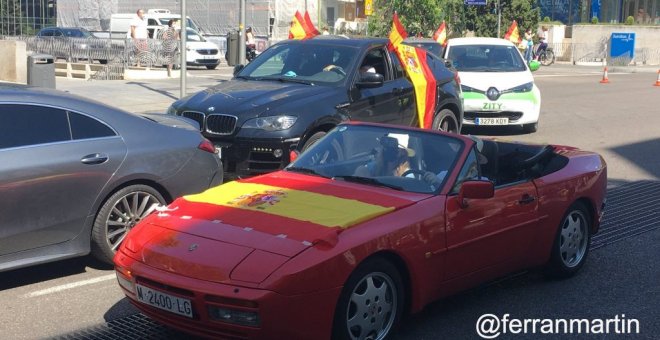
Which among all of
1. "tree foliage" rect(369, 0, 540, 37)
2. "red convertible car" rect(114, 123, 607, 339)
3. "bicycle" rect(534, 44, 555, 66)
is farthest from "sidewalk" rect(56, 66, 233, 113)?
"bicycle" rect(534, 44, 555, 66)

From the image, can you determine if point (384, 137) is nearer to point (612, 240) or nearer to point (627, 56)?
point (612, 240)

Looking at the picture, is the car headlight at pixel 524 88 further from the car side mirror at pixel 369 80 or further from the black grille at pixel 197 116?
the black grille at pixel 197 116

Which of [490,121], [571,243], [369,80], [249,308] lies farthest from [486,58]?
[249,308]

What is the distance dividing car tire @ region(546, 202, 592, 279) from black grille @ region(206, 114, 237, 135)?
4.07 meters

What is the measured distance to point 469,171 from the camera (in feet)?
19.2

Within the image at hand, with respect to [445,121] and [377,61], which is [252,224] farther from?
[445,121]

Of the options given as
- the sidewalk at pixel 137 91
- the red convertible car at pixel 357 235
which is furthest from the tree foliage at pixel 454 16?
the red convertible car at pixel 357 235

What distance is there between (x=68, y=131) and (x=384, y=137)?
2374 mm

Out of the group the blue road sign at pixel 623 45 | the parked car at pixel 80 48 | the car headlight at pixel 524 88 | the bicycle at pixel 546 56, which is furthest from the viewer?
the blue road sign at pixel 623 45

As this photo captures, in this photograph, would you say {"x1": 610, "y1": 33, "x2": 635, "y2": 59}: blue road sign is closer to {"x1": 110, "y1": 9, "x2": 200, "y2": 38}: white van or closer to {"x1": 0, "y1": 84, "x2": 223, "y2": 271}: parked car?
{"x1": 110, "y1": 9, "x2": 200, "y2": 38}: white van

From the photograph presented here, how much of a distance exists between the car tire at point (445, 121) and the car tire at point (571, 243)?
5.48m

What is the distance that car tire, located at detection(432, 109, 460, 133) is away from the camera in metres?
12.4

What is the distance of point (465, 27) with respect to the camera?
49.3 m

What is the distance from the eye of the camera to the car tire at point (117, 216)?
6.55 metres
